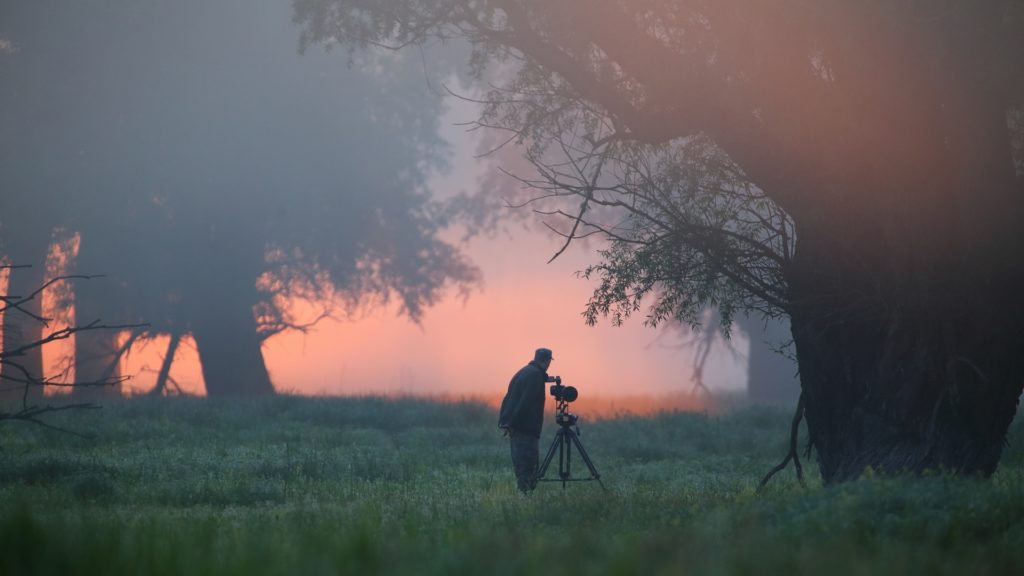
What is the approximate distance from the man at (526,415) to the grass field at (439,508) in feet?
1.46

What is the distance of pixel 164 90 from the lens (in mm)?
36281

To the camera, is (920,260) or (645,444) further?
(645,444)

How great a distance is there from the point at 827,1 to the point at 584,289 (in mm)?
57317

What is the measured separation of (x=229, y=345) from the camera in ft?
125

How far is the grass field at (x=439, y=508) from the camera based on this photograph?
6969 millimetres

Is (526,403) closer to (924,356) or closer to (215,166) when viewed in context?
(924,356)

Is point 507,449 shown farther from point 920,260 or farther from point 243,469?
point 920,260

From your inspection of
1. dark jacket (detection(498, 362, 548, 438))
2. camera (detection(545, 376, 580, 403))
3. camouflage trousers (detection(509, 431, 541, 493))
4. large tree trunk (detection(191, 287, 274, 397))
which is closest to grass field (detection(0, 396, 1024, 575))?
camouflage trousers (detection(509, 431, 541, 493))

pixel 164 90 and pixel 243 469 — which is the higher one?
pixel 164 90

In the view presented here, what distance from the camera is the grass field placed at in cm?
697

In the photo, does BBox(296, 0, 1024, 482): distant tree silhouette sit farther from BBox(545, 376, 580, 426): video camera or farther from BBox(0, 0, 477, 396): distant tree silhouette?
BBox(0, 0, 477, 396): distant tree silhouette

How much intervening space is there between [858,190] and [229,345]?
1169 inches

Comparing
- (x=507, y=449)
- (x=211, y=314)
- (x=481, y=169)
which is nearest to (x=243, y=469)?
(x=507, y=449)

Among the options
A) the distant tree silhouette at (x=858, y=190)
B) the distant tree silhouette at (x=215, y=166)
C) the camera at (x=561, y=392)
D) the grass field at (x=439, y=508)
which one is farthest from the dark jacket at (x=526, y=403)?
the distant tree silhouette at (x=215, y=166)
